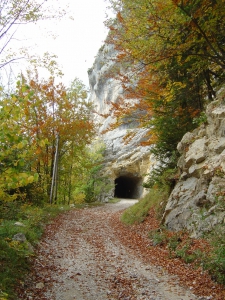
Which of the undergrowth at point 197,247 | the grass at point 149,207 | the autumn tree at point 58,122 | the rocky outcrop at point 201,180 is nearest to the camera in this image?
the undergrowth at point 197,247

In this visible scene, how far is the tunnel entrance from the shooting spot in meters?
31.0

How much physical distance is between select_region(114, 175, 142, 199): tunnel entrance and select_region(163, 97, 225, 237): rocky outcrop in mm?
20675

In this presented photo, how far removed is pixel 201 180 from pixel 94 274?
14.2 feet

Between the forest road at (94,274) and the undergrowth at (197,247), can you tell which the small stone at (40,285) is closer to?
the forest road at (94,274)

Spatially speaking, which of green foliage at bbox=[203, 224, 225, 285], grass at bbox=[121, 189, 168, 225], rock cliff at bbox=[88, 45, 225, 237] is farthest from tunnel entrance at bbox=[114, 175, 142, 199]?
green foliage at bbox=[203, 224, 225, 285]

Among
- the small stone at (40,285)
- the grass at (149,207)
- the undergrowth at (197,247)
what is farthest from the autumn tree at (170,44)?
the small stone at (40,285)

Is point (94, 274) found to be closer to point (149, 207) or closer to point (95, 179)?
point (149, 207)

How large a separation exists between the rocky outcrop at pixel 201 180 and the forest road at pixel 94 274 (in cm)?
176

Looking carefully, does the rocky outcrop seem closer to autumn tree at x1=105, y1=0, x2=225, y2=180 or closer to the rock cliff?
the rock cliff

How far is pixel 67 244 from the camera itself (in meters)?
8.59

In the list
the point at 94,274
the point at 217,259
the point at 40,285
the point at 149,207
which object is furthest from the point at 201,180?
the point at 40,285

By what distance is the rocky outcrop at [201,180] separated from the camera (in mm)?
6746

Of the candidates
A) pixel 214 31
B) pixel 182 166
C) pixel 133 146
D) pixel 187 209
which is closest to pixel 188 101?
pixel 182 166

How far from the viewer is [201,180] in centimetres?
800
